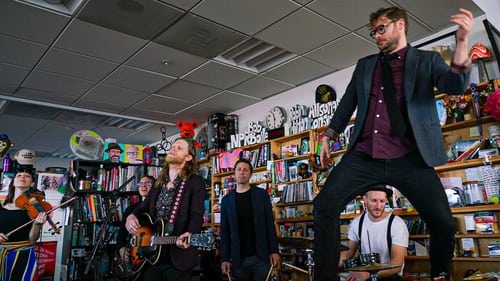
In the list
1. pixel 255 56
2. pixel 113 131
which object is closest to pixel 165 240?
pixel 255 56

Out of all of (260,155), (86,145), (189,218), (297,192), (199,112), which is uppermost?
(199,112)

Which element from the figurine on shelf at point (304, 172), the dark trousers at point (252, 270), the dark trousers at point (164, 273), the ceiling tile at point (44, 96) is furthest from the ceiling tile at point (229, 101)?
the dark trousers at point (164, 273)

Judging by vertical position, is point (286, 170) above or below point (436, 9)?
below

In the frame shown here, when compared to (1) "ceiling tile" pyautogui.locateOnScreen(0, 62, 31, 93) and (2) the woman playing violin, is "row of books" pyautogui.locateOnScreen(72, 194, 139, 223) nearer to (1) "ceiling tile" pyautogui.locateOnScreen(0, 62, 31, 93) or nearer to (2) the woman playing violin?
(2) the woman playing violin

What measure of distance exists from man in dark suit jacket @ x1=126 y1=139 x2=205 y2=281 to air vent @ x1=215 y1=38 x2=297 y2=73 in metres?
1.79

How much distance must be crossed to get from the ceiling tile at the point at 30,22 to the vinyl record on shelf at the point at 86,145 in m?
1.84

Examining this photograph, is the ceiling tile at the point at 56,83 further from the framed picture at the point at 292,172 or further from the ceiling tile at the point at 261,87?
the framed picture at the point at 292,172

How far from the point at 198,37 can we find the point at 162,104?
235 cm

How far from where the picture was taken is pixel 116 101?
5664 millimetres

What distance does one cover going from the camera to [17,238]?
333 cm

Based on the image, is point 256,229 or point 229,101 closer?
point 256,229

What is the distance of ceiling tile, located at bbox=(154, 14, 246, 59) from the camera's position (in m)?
3.50

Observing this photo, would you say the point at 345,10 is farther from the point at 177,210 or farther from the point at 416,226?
the point at 177,210

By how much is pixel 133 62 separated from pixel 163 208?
96.0 inches
